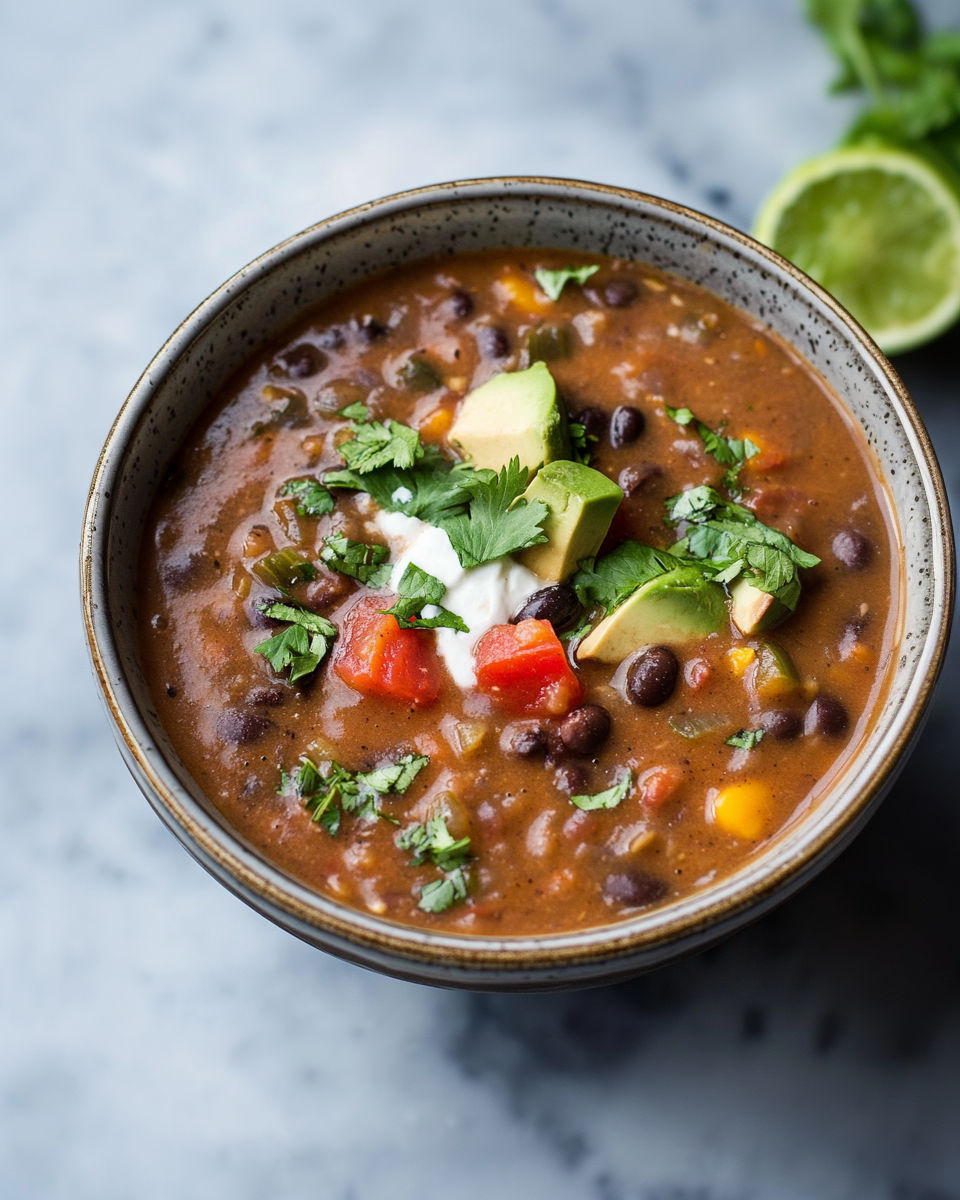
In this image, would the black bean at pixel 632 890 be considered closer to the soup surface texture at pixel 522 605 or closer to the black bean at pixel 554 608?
the soup surface texture at pixel 522 605

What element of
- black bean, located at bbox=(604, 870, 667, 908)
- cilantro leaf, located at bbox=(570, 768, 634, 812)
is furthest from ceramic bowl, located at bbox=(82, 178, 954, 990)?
cilantro leaf, located at bbox=(570, 768, 634, 812)

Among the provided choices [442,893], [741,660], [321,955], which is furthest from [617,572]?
[321,955]

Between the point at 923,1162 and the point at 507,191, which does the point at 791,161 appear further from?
the point at 923,1162

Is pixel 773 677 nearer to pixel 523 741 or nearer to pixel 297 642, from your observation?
pixel 523 741

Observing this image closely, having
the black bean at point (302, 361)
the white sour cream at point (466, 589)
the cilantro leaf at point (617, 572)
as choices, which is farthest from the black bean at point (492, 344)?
the cilantro leaf at point (617, 572)

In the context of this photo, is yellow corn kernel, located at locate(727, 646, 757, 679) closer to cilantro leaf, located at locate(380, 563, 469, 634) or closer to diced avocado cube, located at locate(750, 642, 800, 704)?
diced avocado cube, located at locate(750, 642, 800, 704)

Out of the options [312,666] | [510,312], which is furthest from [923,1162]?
[510,312]
